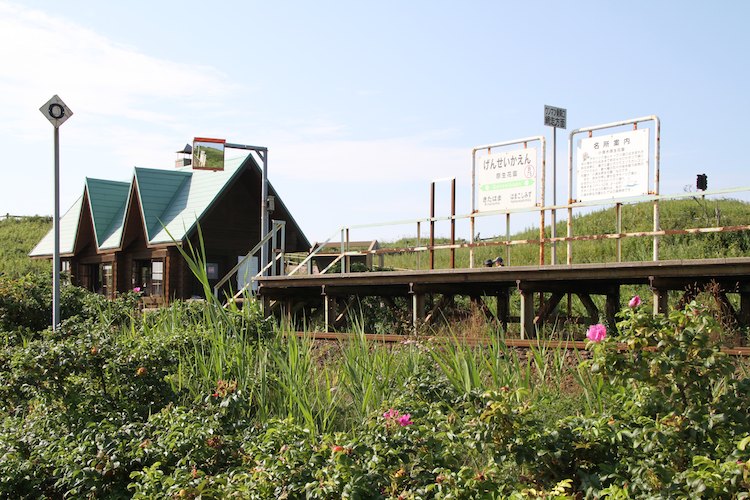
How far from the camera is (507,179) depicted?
51.4ft

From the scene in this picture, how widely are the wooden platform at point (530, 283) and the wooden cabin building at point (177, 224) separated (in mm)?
8964

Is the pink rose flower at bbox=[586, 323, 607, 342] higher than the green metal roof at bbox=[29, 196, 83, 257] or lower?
lower

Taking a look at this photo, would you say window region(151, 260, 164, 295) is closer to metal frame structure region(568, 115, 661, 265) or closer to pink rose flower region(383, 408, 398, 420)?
metal frame structure region(568, 115, 661, 265)

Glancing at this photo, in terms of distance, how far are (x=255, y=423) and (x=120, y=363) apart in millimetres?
1543

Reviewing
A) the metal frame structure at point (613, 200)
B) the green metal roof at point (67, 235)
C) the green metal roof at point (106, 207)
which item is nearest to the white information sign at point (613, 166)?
the metal frame structure at point (613, 200)

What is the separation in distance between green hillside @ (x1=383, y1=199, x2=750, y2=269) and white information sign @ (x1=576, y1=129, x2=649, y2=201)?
7848 mm

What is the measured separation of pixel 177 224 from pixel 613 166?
57.3 feet

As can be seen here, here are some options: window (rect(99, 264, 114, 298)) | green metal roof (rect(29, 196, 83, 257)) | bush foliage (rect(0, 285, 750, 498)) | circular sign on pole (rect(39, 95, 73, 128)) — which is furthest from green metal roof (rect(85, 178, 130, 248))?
bush foliage (rect(0, 285, 750, 498))

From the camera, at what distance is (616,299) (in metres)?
15.1

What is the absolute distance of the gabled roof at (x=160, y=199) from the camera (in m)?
27.9

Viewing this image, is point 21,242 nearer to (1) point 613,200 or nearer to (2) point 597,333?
(1) point 613,200

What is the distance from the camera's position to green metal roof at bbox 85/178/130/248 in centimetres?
3241

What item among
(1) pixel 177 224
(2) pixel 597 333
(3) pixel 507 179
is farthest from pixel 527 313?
(1) pixel 177 224

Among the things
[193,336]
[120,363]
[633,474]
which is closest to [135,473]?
[120,363]
